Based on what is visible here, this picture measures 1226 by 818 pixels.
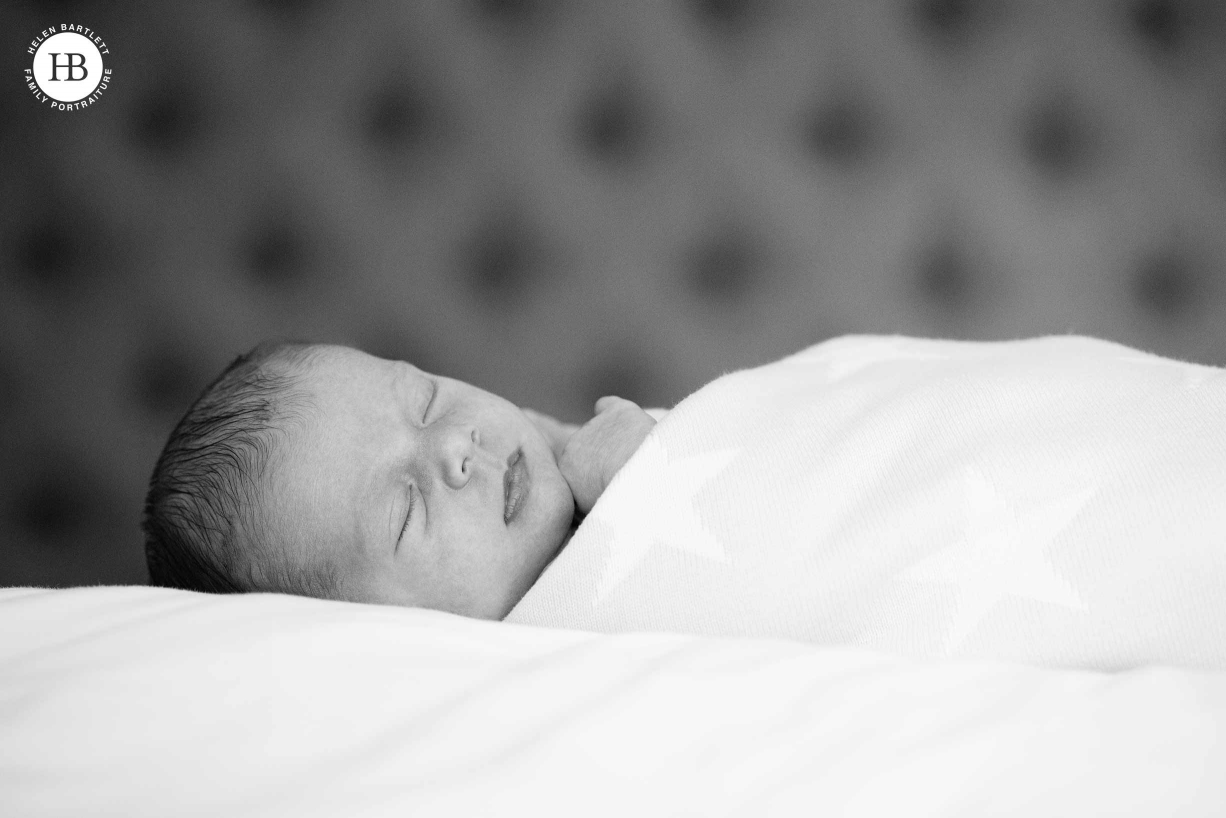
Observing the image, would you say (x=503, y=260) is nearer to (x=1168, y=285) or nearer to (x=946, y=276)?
(x=946, y=276)

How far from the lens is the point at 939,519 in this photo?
45 centimetres

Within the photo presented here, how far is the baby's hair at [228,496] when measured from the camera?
1.90 feet

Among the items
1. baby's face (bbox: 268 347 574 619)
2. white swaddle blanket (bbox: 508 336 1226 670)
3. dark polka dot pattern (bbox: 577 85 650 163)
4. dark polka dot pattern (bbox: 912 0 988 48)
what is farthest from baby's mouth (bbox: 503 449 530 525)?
dark polka dot pattern (bbox: 912 0 988 48)

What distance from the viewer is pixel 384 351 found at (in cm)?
93

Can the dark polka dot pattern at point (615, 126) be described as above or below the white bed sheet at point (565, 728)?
above

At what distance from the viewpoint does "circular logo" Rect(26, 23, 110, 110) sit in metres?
0.90

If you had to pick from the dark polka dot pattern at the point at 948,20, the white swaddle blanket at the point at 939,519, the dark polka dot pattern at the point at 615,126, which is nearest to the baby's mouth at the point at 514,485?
the white swaddle blanket at the point at 939,519

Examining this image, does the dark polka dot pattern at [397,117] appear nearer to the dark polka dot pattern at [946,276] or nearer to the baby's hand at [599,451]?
the baby's hand at [599,451]

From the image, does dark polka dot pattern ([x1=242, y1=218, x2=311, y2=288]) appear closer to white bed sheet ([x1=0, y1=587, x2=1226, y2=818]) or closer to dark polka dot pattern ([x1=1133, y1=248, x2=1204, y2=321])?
white bed sheet ([x1=0, y1=587, x2=1226, y2=818])

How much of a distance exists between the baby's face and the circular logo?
60 cm

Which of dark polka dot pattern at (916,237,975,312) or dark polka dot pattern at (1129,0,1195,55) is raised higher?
dark polka dot pattern at (1129,0,1195,55)

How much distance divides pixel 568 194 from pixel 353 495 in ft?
1.61

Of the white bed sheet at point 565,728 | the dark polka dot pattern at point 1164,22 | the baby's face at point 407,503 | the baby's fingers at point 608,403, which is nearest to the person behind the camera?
the white bed sheet at point 565,728

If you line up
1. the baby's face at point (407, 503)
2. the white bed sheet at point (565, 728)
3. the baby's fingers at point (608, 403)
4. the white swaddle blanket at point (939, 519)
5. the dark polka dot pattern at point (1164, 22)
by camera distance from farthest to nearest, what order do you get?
the dark polka dot pattern at point (1164, 22) → the baby's fingers at point (608, 403) → the baby's face at point (407, 503) → the white swaddle blanket at point (939, 519) → the white bed sheet at point (565, 728)
